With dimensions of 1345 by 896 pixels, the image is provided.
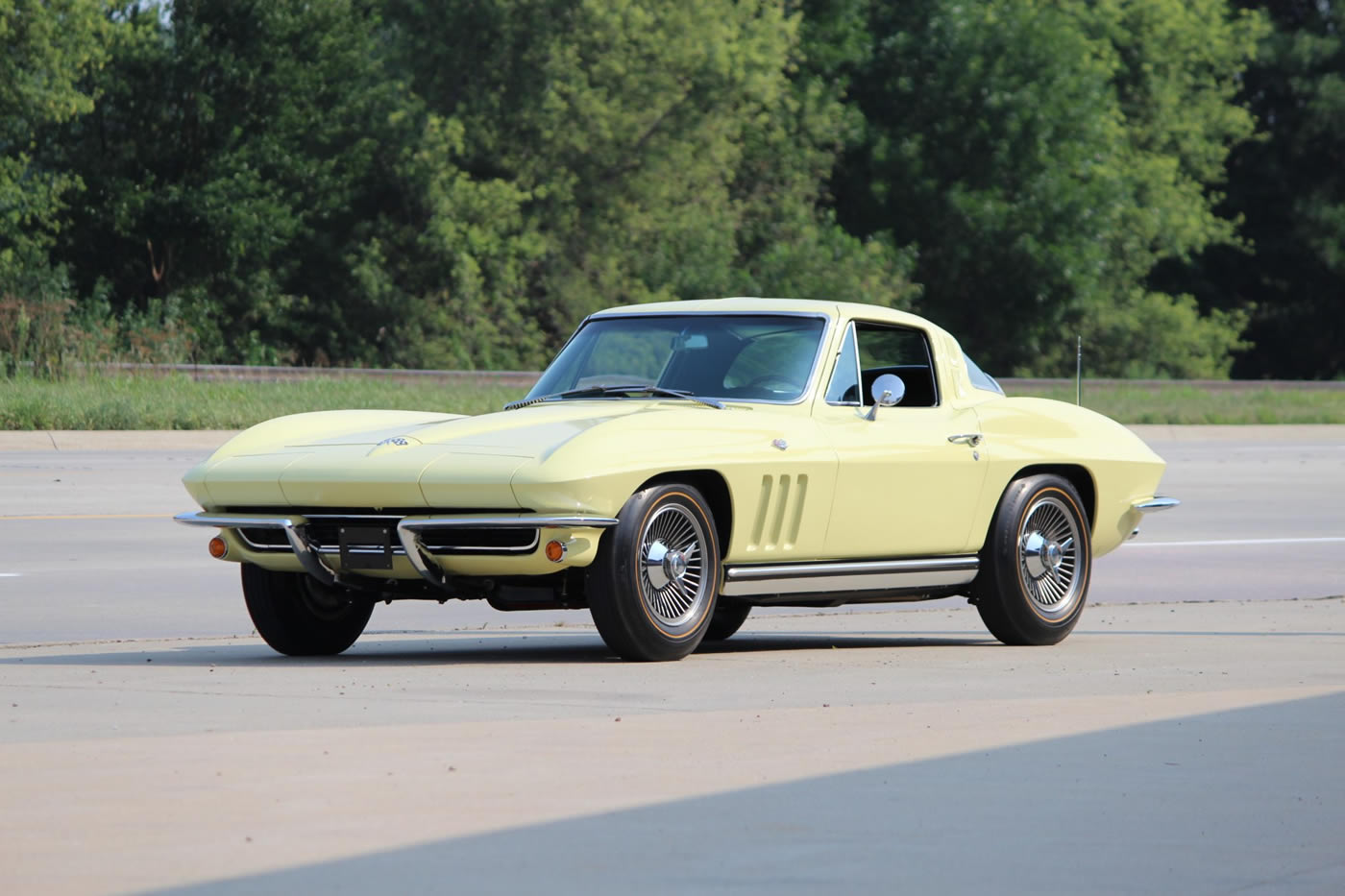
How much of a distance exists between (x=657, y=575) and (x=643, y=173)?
149ft

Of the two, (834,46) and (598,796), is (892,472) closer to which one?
(598,796)

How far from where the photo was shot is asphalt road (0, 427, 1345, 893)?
5.41 m

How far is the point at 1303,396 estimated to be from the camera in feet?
152

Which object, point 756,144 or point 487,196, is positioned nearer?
point 487,196

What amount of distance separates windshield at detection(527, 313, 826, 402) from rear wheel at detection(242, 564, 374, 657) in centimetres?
126

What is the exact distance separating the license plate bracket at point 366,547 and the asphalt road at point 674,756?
0.43 m

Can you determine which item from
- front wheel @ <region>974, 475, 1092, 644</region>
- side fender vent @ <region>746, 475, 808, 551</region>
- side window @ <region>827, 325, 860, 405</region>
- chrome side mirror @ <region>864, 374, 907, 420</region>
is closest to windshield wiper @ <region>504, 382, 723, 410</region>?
side fender vent @ <region>746, 475, 808, 551</region>

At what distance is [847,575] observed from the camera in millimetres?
10516

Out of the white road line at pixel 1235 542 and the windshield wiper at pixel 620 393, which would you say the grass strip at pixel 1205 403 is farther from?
the windshield wiper at pixel 620 393

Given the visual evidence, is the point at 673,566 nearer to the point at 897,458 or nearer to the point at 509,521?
the point at 509,521

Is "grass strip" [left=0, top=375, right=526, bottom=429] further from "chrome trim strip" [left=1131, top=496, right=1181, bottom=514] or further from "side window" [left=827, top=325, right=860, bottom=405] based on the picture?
"side window" [left=827, top=325, right=860, bottom=405]

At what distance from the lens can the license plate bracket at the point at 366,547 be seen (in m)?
9.46

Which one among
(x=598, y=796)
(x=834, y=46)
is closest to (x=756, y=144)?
(x=834, y=46)

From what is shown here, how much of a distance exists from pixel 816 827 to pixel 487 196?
150 feet
